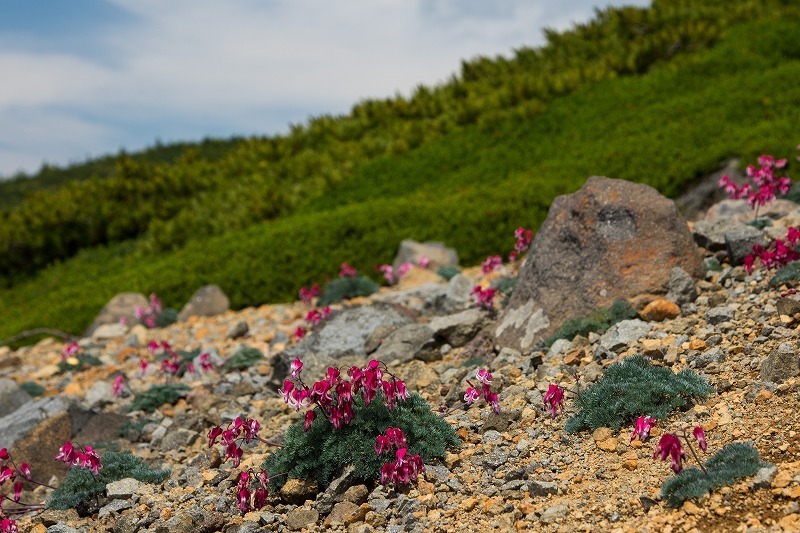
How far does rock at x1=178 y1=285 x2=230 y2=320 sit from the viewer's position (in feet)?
47.6

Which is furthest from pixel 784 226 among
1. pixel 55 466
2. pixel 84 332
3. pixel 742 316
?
pixel 84 332

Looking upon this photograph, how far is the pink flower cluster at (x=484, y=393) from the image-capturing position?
6.35 meters

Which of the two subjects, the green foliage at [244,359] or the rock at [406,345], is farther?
the green foliage at [244,359]

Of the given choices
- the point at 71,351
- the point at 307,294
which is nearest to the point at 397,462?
the point at 307,294

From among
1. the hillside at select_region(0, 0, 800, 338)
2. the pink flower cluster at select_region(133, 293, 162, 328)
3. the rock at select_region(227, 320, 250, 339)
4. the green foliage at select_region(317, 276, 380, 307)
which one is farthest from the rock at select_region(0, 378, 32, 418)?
the hillside at select_region(0, 0, 800, 338)

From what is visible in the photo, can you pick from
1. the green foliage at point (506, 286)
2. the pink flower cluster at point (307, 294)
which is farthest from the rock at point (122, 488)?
the pink flower cluster at point (307, 294)

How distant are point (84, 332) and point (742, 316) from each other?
12.6m

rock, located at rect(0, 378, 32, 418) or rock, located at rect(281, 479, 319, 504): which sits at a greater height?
rock, located at rect(0, 378, 32, 418)

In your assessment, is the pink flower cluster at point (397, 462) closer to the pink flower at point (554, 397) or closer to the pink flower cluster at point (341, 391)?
the pink flower cluster at point (341, 391)

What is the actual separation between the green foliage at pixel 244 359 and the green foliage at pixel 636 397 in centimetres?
527

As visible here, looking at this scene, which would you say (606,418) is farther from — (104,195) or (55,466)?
(104,195)

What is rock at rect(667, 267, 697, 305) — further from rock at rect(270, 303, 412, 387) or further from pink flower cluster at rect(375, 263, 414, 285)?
pink flower cluster at rect(375, 263, 414, 285)

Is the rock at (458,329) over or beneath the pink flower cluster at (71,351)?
beneath

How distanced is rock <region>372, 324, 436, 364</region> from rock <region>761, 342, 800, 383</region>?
3.84 meters
